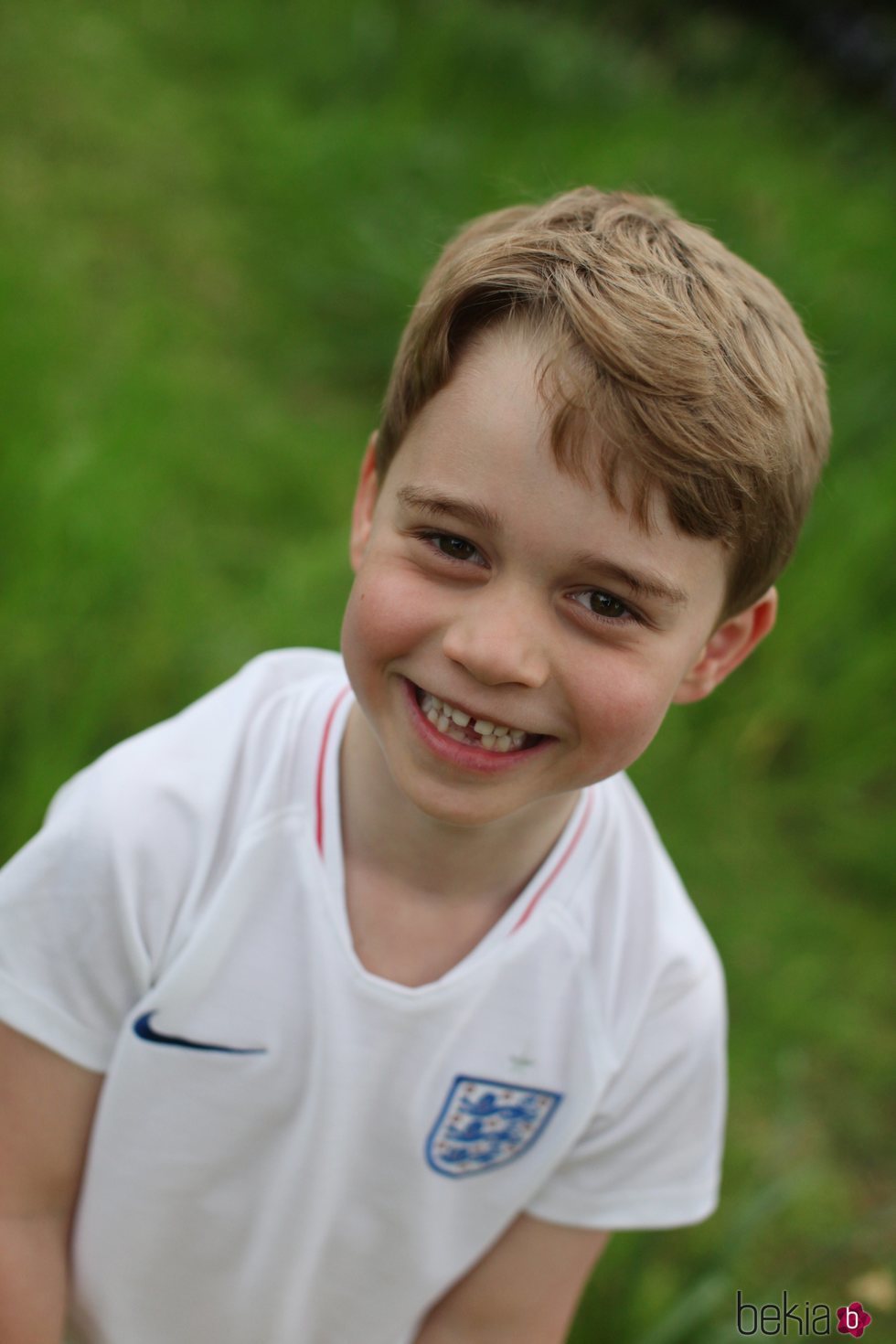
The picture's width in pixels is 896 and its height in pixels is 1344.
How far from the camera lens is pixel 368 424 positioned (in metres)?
4.41

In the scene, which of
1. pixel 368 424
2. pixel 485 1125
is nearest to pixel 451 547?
pixel 485 1125

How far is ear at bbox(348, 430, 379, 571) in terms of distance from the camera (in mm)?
1372

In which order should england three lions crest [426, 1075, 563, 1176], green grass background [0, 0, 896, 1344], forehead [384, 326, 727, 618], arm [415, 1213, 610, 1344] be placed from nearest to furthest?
forehead [384, 326, 727, 618], england three lions crest [426, 1075, 563, 1176], arm [415, 1213, 610, 1344], green grass background [0, 0, 896, 1344]

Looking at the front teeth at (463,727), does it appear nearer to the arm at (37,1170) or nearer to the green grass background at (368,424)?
the arm at (37,1170)

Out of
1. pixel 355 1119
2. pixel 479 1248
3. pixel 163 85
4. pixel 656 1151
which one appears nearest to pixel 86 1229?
pixel 355 1119

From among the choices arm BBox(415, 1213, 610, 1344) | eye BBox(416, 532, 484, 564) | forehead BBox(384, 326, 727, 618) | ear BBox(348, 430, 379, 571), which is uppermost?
forehead BBox(384, 326, 727, 618)

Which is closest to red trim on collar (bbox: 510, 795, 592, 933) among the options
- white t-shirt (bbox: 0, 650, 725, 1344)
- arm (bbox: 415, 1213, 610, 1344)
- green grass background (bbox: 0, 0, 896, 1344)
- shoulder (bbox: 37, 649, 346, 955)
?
white t-shirt (bbox: 0, 650, 725, 1344)

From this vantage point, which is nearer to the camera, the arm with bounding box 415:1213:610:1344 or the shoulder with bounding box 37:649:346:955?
the shoulder with bounding box 37:649:346:955

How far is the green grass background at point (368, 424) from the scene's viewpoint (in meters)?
2.35

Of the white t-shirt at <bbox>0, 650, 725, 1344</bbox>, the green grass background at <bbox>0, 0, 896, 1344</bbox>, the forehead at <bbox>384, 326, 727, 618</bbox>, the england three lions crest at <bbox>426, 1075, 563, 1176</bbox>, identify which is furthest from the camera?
the green grass background at <bbox>0, 0, 896, 1344</bbox>

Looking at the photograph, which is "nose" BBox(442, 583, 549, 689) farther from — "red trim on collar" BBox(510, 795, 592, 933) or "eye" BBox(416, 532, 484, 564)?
"red trim on collar" BBox(510, 795, 592, 933)

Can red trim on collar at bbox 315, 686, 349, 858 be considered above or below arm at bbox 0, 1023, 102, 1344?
above

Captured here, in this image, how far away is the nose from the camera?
1.11 meters

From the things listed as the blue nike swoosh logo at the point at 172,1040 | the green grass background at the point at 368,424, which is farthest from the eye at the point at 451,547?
the green grass background at the point at 368,424
